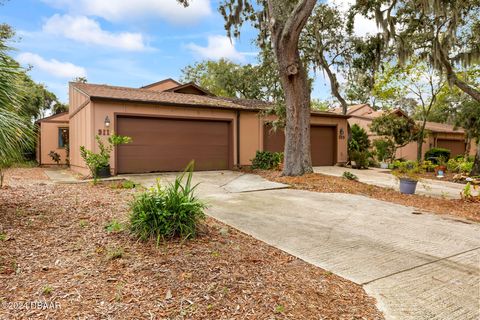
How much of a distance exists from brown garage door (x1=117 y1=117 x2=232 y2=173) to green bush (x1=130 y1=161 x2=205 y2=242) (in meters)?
7.51

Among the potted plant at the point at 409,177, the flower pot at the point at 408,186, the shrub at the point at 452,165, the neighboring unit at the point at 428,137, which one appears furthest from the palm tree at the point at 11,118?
the neighboring unit at the point at 428,137

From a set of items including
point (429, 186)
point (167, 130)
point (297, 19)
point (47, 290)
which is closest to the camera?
point (47, 290)

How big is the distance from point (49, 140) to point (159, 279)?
16754 millimetres

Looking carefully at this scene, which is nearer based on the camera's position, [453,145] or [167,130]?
[167,130]

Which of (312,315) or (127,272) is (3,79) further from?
(312,315)

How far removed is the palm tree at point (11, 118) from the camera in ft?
11.2

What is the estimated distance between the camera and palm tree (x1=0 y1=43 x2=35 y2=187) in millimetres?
3402

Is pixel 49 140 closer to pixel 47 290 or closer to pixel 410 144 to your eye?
pixel 47 290

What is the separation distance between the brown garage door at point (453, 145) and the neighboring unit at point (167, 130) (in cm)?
1395

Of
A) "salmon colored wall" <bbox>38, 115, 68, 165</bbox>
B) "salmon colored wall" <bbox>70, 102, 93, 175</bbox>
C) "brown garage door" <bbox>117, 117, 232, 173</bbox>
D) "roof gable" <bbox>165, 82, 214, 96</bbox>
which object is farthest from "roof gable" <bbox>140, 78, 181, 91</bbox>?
"brown garage door" <bbox>117, 117, 232, 173</bbox>

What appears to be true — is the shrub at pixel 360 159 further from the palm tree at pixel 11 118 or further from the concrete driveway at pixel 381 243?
the palm tree at pixel 11 118

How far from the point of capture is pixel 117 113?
395 inches

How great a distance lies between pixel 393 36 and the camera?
10859mm

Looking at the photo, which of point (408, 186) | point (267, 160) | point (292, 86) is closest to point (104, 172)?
point (267, 160)
